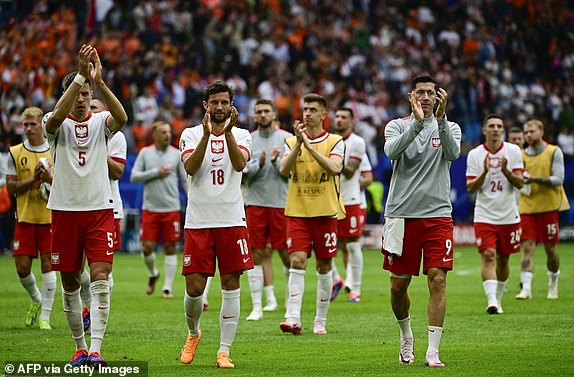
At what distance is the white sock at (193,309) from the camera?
1048 centimetres

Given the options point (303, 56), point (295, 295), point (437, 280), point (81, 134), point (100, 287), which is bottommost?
point (295, 295)

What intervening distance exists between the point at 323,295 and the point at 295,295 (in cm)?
44

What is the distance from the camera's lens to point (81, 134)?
10242 millimetres

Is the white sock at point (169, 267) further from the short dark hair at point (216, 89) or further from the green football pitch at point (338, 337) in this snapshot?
the short dark hair at point (216, 89)

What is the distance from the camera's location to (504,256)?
16.0m

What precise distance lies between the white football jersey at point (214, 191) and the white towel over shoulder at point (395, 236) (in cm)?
149

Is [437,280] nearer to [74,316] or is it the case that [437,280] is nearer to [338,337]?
[338,337]

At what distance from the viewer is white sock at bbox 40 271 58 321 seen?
45.0 ft

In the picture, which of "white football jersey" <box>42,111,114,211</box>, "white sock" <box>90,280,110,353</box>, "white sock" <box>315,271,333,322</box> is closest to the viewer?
"white sock" <box>90,280,110,353</box>

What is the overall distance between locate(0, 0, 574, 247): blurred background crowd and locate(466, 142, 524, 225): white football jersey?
13.7 m

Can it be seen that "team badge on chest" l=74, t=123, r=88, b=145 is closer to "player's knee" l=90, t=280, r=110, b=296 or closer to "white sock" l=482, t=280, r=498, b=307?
"player's knee" l=90, t=280, r=110, b=296

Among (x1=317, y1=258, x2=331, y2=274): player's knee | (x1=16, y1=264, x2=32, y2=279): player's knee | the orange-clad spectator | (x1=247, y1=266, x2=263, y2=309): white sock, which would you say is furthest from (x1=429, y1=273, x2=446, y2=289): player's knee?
the orange-clad spectator

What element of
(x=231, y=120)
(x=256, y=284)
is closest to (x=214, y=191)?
(x=231, y=120)

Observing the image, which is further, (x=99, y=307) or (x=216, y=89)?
(x=216, y=89)
